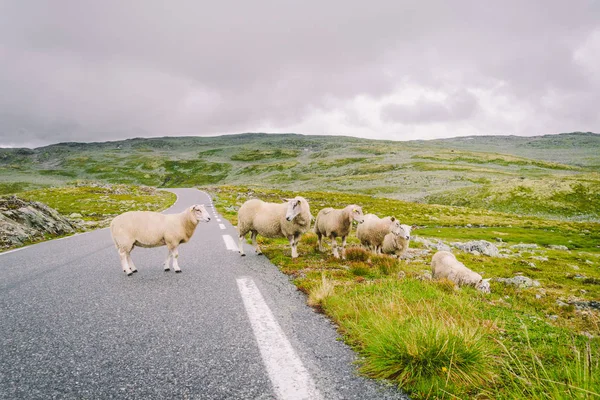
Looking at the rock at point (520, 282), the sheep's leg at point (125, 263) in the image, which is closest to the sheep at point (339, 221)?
the rock at point (520, 282)

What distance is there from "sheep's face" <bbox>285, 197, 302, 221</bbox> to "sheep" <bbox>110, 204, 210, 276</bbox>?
2.74 metres

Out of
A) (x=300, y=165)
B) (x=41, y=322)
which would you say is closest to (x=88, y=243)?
(x=41, y=322)

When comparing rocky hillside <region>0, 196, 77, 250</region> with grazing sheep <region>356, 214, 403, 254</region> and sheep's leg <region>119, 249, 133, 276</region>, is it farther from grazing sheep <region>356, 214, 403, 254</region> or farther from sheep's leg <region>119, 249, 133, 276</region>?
grazing sheep <region>356, 214, 403, 254</region>

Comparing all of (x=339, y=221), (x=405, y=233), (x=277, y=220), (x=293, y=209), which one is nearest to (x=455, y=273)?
(x=405, y=233)

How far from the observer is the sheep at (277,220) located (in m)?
11.1

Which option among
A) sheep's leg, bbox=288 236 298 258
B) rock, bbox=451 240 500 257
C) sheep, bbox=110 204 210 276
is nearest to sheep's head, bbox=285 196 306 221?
sheep's leg, bbox=288 236 298 258

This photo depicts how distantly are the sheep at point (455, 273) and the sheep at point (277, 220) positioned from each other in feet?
17.1

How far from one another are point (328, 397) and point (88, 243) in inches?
591

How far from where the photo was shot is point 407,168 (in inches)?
5074

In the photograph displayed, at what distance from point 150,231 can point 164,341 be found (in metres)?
5.53

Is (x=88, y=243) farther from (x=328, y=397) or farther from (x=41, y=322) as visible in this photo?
(x=328, y=397)

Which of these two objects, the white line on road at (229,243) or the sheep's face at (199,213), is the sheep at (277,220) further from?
the sheep's face at (199,213)

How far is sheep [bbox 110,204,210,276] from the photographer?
884 centimetres

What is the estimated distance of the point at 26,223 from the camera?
17781 millimetres
